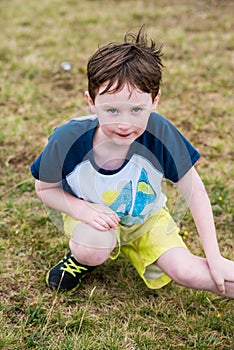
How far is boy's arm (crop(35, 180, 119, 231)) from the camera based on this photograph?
192 centimetres

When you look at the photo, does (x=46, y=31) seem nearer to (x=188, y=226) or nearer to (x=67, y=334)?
(x=188, y=226)

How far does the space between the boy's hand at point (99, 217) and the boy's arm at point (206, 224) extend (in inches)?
11.4

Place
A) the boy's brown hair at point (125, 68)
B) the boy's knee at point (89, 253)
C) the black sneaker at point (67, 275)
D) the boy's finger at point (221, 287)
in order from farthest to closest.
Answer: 1. the black sneaker at point (67, 275)
2. the boy's knee at point (89, 253)
3. the boy's finger at point (221, 287)
4. the boy's brown hair at point (125, 68)

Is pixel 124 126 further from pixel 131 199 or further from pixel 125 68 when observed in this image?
pixel 131 199

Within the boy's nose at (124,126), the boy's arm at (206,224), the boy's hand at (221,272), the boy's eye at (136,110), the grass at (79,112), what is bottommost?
the grass at (79,112)

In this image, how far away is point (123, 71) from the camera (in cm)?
172

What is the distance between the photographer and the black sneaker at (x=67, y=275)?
212 centimetres

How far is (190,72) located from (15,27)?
6.21ft

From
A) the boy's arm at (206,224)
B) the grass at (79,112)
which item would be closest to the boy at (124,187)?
the boy's arm at (206,224)

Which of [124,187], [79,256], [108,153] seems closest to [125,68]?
[108,153]

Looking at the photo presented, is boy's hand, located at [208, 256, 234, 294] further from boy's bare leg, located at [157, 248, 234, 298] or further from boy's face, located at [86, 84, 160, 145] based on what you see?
boy's face, located at [86, 84, 160, 145]

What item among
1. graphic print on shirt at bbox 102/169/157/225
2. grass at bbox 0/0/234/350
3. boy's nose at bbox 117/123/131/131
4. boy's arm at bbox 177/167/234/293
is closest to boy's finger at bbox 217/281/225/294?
boy's arm at bbox 177/167/234/293

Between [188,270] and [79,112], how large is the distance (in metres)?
0.72

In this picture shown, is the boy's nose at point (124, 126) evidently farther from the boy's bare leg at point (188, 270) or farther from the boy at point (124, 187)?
the boy's bare leg at point (188, 270)
